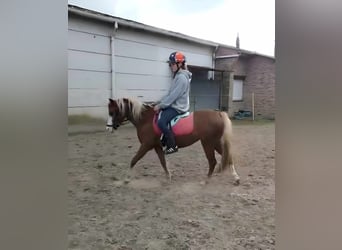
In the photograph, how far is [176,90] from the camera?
143 cm

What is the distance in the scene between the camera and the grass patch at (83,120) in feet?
4.81

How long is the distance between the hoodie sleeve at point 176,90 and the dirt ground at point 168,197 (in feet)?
0.59

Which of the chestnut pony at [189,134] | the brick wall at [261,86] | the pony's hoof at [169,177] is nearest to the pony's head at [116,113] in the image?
the chestnut pony at [189,134]

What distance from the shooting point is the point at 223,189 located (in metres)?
1.37

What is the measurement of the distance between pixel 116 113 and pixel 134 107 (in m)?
0.08

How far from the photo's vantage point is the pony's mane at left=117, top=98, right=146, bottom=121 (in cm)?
147

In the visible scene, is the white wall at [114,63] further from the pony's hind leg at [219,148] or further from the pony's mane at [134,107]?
the pony's hind leg at [219,148]

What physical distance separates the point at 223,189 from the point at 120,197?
1.36ft

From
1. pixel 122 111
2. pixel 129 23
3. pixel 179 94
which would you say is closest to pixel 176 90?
pixel 179 94

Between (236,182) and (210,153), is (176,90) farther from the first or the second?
(236,182)

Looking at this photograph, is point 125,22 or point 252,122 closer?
point 252,122
